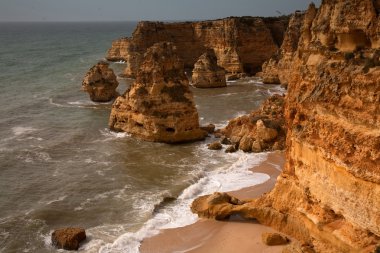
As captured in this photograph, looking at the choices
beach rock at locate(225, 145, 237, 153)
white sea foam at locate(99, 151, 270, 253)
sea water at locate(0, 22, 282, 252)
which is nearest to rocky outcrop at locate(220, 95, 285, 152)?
beach rock at locate(225, 145, 237, 153)

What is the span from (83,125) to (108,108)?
6.73m

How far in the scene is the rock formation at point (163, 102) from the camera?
30.3 meters

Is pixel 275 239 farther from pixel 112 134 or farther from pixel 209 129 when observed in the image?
pixel 112 134

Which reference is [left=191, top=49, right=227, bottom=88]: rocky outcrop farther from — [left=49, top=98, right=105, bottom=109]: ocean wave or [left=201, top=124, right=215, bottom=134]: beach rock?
[left=201, top=124, right=215, bottom=134]: beach rock

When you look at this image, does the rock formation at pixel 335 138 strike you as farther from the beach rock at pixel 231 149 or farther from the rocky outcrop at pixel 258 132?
the rocky outcrop at pixel 258 132

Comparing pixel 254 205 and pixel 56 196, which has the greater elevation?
pixel 254 205

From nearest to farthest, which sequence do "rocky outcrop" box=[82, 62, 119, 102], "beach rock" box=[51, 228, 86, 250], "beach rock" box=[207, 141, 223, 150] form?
"beach rock" box=[51, 228, 86, 250] → "beach rock" box=[207, 141, 223, 150] → "rocky outcrop" box=[82, 62, 119, 102]

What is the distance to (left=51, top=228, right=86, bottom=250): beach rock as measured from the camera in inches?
666

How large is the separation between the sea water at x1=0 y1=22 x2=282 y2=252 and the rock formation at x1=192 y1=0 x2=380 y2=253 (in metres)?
5.69

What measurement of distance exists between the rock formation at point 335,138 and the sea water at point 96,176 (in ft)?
18.7

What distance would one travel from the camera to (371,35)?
42.5ft

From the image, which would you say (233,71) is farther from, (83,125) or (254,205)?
(254,205)

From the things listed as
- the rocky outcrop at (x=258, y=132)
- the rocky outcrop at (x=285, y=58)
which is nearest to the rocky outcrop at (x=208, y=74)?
the rocky outcrop at (x=285, y=58)

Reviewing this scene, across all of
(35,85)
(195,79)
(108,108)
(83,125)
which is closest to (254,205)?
(83,125)
